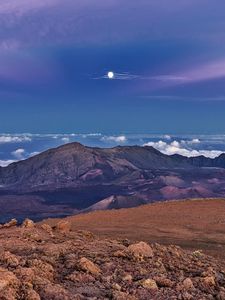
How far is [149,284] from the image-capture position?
34.4 ft

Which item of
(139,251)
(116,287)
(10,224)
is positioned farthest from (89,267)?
(10,224)

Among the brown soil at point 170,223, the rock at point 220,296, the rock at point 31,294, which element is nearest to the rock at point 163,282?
the rock at point 220,296

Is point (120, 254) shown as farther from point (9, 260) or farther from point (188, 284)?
point (9, 260)


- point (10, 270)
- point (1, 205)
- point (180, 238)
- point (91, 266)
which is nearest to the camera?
point (10, 270)

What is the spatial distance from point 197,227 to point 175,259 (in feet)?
58.5

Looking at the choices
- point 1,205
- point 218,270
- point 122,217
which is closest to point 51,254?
point 218,270

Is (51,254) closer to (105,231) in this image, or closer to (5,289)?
(5,289)

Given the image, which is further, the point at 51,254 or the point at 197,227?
the point at 197,227

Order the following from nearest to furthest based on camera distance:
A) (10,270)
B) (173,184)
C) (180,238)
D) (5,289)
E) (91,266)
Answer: (5,289) < (10,270) < (91,266) < (180,238) < (173,184)

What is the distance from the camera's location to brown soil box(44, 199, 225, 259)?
26375mm

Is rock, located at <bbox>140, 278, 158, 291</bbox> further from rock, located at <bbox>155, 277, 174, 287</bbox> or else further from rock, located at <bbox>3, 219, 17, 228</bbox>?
rock, located at <bbox>3, 219, 17, 228</bbox>

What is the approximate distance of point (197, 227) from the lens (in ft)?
104

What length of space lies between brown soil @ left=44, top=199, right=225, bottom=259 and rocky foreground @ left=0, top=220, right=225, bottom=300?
29.0 feet

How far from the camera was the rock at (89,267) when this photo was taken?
429 inches
